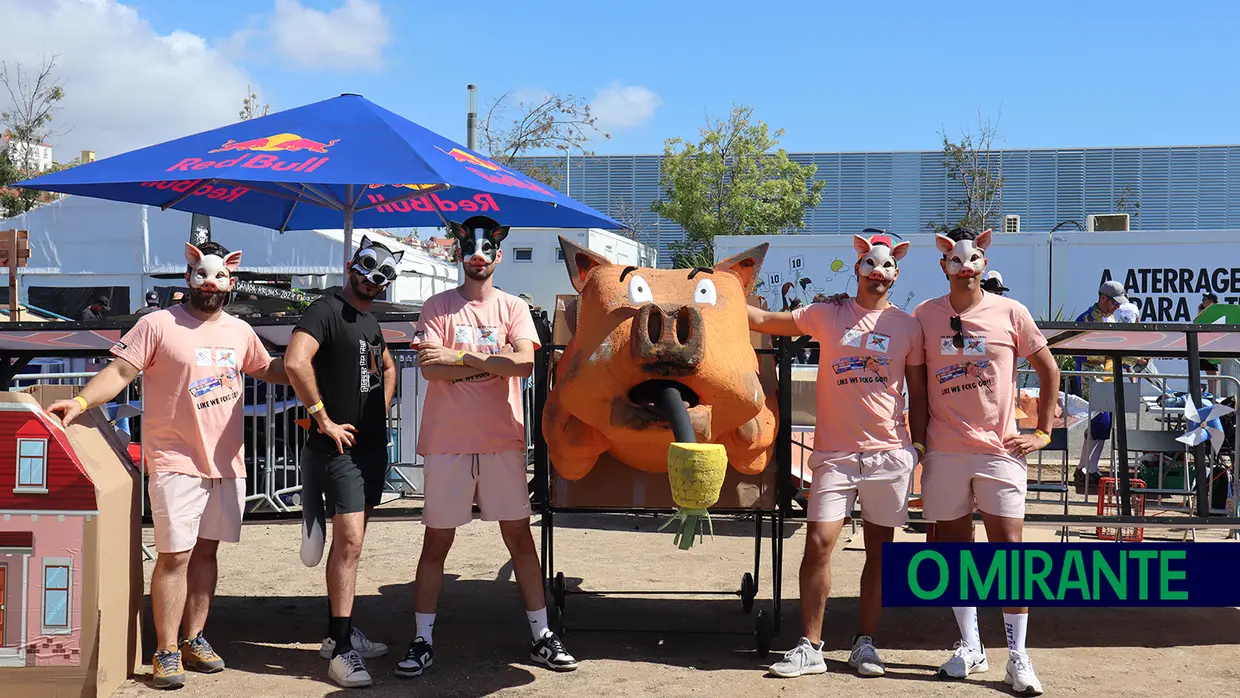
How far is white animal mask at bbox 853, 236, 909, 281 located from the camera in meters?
5.17

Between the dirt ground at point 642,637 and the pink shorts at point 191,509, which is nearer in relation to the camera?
the pink shorts at point 191,509

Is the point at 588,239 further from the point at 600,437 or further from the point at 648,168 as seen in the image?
the point at 648,168

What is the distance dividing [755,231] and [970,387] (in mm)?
29491

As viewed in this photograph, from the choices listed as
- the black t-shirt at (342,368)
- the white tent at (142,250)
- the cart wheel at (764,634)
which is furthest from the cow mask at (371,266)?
the white tent at (142,250)

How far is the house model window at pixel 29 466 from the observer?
4.54m

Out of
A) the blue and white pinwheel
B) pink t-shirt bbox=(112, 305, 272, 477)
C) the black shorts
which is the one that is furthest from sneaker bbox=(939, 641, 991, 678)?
pink t-shirt bbox=(112, 305, 272, 477)

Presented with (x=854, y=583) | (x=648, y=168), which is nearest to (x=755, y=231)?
(x=648, y=168)

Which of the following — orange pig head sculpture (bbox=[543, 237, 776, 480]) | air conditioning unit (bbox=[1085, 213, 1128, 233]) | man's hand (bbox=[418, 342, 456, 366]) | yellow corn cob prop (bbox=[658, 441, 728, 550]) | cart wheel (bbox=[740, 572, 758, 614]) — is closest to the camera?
yellow corn cob prop (bbox=[658, 441, 728, 550])

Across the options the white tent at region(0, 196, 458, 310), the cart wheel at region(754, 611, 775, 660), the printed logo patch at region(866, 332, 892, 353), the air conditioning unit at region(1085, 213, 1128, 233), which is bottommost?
the cart wheel at region(754, 611, 775, 660)

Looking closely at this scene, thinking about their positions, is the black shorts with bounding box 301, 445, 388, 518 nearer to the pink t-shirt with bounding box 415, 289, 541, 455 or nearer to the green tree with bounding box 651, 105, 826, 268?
the pink t-shirt with bounding box 415, 289, 541, 455

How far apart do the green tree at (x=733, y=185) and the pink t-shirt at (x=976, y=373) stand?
28.6m

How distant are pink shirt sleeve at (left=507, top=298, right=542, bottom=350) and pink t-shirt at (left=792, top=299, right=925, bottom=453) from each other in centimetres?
133

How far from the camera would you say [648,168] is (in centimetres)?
4169

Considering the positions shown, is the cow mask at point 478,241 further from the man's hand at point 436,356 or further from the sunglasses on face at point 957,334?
the sunglasses on face at point 957,334
